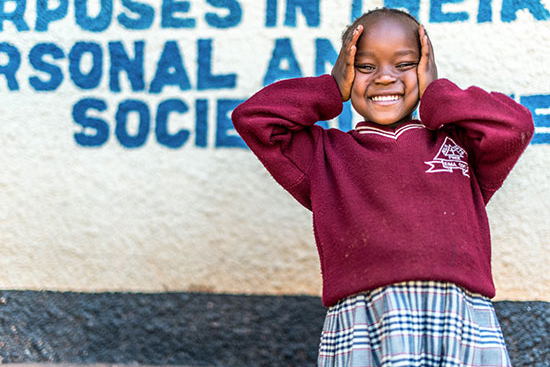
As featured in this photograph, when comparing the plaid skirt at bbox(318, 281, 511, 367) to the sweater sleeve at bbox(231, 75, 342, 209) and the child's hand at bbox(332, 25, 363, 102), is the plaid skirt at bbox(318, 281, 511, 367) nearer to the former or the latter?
the sweater sleeve at bbox(231, 75, 342, 209)

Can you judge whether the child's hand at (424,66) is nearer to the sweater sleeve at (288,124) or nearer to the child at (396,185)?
the child at (396,185)

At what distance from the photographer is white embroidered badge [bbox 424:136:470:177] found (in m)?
1.61

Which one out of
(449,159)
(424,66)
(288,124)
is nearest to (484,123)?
(449,159)

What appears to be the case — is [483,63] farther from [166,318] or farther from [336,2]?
[166,318]

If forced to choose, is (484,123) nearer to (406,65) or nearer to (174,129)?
(406,65)

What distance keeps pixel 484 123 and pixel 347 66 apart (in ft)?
1.39

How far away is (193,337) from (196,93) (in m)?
1.10

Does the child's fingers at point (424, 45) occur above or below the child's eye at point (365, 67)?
above

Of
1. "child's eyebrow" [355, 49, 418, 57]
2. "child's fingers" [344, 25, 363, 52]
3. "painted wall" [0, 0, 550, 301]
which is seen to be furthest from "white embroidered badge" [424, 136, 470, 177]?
"painted wall" [0, 0, 550, 301]

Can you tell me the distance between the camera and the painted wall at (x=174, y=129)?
259 centimetres

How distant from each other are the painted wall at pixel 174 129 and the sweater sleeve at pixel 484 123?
0.92 metres

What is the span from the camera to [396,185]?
1.59m

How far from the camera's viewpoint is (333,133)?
1798 millimetres

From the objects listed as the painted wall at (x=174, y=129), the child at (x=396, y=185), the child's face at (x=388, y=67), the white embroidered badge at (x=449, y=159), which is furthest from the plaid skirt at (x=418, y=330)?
the painted wall at (x=174, y=129)
